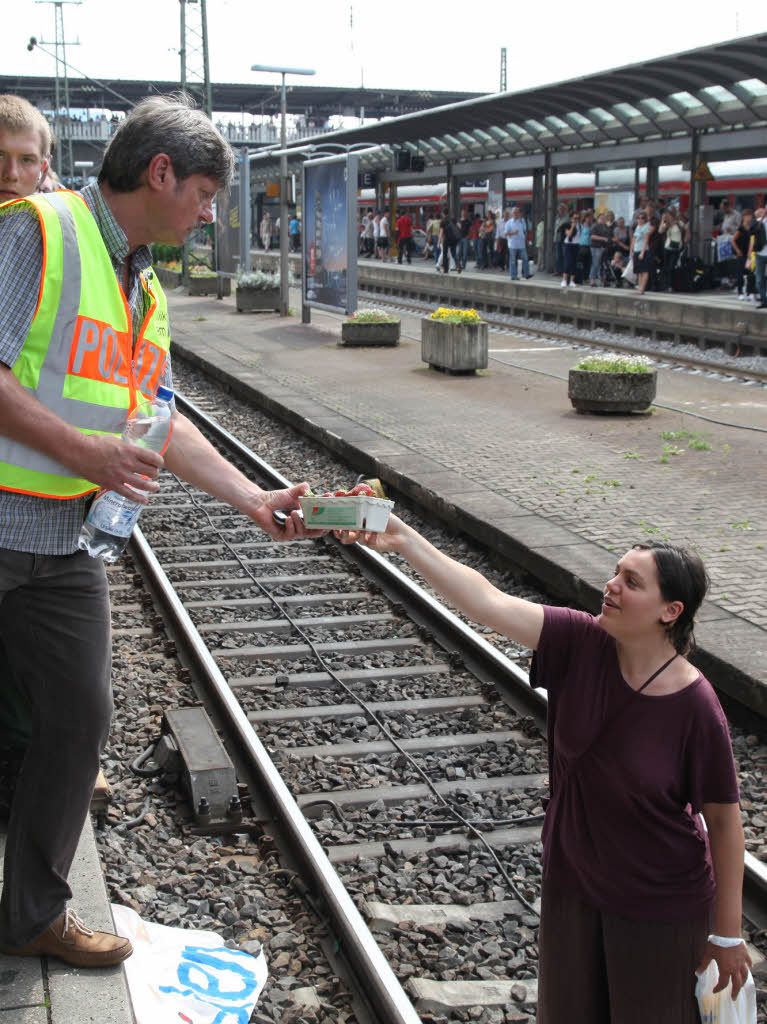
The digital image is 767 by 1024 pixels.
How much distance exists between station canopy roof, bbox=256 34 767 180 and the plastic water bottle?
54.2ft

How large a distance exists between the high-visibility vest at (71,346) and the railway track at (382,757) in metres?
1.66

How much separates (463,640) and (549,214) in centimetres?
2605

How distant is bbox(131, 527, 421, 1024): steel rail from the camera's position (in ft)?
11.0

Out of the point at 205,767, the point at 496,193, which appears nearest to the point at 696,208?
the point at 496,193

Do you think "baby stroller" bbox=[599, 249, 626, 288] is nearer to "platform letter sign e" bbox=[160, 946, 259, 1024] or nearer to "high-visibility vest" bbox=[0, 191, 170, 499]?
"platform letter sign e" bbox=[160, 946, 259, 1024]

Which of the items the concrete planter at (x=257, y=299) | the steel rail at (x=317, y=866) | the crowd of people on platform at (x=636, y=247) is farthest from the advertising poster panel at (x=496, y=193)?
the steel rail at (x=317, y=866)

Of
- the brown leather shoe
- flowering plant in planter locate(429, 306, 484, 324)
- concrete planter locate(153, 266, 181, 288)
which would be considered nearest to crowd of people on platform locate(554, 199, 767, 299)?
flowering plant in planter locate(429, 306, 484, 324)

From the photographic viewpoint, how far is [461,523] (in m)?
8.86

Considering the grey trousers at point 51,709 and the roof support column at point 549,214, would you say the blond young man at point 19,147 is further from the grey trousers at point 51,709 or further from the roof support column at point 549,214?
the roof support column at point 549,214

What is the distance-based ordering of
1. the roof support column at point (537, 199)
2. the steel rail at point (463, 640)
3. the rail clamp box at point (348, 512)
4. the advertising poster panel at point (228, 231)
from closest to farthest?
the rail clamp box at point (348, 512) < the steel rail at point (463, 640) < the advertising poster panel at point (228, 231) < the roof support column at point (537, 199)

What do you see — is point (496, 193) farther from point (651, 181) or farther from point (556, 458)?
point (556, 458)

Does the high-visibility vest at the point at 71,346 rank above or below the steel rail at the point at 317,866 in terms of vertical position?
above

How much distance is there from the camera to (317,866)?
4.02m

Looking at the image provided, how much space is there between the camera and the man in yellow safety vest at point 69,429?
8.61 feet
